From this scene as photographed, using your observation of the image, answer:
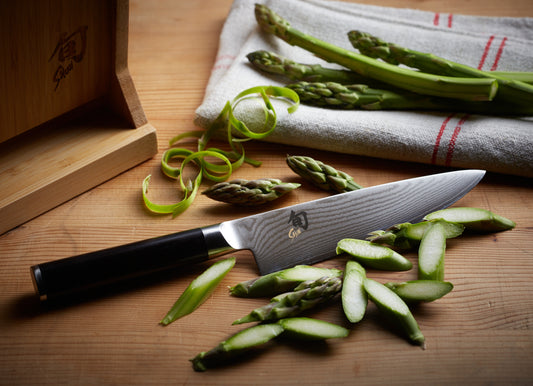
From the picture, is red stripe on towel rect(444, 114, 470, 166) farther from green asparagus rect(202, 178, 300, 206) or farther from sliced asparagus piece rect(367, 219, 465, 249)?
green asparagus rect(202, 178, 300, 206)

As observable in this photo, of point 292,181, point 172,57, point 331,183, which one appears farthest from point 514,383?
point 172,57

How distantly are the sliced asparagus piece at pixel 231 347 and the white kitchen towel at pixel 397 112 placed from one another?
69 cm

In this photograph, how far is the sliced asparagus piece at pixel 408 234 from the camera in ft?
3.99

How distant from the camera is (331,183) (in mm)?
1403

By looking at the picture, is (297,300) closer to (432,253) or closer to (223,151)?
(432,253)

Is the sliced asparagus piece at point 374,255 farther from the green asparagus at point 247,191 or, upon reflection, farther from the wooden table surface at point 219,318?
the green asparagus at point 247,191

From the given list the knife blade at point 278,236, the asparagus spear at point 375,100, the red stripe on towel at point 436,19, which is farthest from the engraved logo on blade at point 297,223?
the red stripe on towel at point 436,19

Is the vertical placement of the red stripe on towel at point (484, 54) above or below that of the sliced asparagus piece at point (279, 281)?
above

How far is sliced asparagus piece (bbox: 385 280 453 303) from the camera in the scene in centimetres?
109

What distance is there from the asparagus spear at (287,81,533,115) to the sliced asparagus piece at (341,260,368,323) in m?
0.61

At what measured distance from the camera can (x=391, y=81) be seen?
5.12 feet

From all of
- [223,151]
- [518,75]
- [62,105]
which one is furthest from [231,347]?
[518,75]

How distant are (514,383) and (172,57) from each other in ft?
5.17

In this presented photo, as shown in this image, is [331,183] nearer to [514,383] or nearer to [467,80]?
[467,80]
